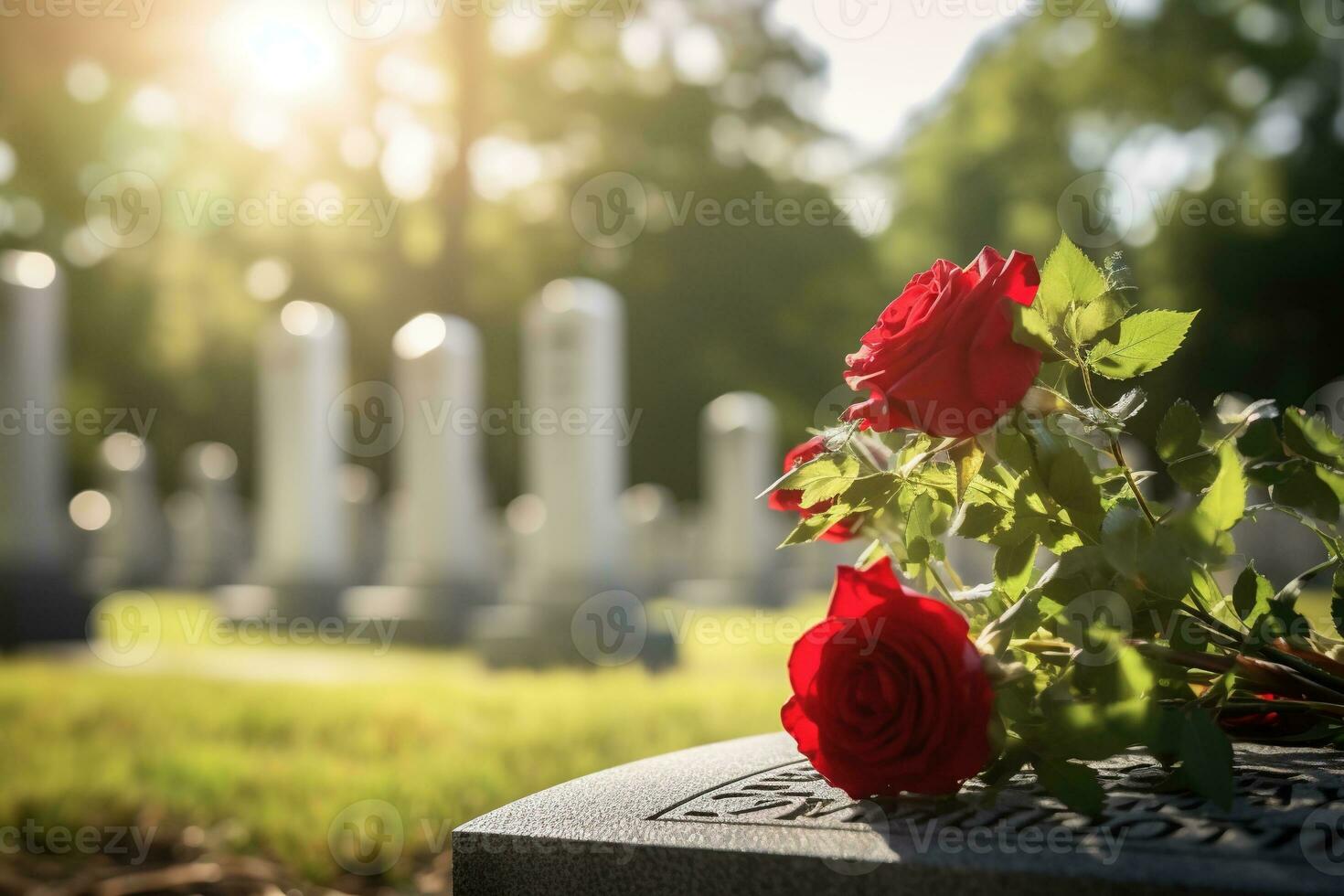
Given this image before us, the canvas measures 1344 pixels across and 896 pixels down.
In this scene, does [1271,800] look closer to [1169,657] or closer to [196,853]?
[1169,657]

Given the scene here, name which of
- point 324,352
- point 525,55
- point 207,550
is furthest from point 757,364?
point 324,352

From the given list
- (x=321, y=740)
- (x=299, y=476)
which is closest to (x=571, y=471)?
(x=321, y=740)

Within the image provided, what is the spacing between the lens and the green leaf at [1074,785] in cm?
124

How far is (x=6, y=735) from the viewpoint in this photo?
4883 mm

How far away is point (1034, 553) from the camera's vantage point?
1402 millimetres

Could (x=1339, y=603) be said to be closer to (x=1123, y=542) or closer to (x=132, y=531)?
(x=1123, y=542)

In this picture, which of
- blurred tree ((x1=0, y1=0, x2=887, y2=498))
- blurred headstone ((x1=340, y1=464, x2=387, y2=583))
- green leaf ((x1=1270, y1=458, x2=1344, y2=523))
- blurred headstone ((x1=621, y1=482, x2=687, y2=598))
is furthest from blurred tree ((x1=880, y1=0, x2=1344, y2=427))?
green leaf ((x1=1270, y1=458, x2=1344, y2=523))

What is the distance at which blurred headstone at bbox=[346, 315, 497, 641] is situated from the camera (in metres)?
9.62

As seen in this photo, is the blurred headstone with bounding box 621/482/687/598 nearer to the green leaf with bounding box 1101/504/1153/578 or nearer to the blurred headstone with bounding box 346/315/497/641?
the blurred headstone with bounding box 346/315/497/641

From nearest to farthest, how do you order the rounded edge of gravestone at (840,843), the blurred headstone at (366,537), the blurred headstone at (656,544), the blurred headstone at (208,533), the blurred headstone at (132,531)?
the rounded edge of gravestone at (840,843) < the blurred headstone at (656,544) < the blurred headstone at (366,537) < the blurred headstone at (208,533) < the blurred headstone at (132,531)

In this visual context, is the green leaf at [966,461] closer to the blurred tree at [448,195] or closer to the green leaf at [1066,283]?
the green leaf at [1066,283]

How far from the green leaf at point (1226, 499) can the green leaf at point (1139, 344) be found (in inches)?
6.8

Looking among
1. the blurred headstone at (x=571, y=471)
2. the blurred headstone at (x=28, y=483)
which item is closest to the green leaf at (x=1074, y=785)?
the blurred headstone at (x=571, y=471)

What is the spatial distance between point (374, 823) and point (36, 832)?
120 centimetres
